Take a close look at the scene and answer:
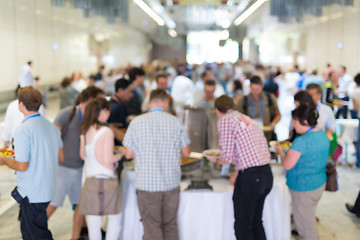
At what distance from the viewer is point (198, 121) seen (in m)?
5.96

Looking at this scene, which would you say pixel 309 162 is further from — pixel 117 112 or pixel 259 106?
pixel 117 112

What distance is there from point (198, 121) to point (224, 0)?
9.77 meters

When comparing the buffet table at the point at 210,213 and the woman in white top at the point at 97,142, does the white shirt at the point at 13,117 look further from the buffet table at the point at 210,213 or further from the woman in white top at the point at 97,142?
the buffet table at the point at 210,213

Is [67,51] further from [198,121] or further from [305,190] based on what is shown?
[305,190]

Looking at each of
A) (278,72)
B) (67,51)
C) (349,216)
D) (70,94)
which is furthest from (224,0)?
(349,216)

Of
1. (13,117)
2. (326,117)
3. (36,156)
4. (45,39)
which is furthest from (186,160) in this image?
(45,39)

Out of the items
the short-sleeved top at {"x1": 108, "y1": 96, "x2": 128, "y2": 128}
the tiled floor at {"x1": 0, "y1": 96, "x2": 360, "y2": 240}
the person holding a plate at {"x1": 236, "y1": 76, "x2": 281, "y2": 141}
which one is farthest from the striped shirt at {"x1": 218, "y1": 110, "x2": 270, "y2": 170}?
the person holding a plate at {"x1": 236, "y1": 76, "x2": 281, "y2": 141}

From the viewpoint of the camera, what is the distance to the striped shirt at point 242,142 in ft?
10.8

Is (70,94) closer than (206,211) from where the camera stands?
No

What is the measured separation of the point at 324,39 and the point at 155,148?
17.1m

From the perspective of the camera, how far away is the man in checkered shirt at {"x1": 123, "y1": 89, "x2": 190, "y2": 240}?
3314mm

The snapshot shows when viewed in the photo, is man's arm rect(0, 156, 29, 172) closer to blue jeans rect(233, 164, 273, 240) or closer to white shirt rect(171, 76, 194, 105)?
blue jeans rect(233, 164, 273, 240)

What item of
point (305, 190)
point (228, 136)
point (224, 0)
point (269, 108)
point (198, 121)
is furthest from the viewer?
point (224, 0)

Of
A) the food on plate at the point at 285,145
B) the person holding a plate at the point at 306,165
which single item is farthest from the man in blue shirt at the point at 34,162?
the food on plate at the point at 285,145
